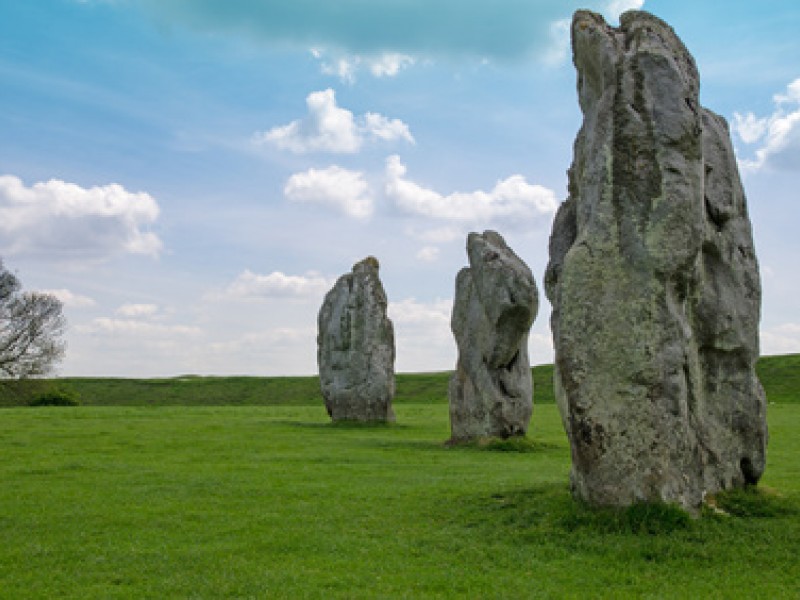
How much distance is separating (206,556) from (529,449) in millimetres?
13063

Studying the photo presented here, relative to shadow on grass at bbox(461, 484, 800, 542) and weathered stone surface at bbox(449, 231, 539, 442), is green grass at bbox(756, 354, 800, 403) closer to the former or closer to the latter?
weathered stone surface at bbox(449, 231, 539, 442)

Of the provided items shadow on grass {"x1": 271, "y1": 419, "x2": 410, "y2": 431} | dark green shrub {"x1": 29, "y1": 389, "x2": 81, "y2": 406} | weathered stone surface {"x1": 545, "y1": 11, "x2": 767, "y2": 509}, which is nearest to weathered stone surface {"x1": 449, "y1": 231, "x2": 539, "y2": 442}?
shadow on grass {"x1": 271, "y1": 419, "x2": 410, "y2": 431}

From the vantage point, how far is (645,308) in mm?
10055

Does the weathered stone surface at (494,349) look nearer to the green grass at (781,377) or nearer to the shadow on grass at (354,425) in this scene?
the shadow on grass at (354,425)

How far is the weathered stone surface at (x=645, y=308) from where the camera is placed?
32.6 ft

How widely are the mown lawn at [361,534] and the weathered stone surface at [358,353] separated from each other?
11114mm

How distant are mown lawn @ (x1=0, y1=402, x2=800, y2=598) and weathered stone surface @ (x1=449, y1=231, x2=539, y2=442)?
3465 millimetres

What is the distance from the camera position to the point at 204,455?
19.6 metres

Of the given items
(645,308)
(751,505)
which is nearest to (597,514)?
(645,308)

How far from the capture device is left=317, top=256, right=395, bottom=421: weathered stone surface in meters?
29.9

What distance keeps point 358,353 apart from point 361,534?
1957 cm

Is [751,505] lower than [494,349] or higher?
lower

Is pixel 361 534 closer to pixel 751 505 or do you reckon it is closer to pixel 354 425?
pixel 751 505

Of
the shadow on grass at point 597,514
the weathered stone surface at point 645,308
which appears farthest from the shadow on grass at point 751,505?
the weathered stone surface at point 645,308
